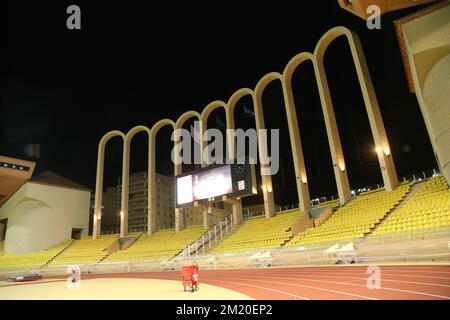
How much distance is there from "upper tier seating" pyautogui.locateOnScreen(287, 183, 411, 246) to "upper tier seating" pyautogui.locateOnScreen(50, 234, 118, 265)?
1771cm

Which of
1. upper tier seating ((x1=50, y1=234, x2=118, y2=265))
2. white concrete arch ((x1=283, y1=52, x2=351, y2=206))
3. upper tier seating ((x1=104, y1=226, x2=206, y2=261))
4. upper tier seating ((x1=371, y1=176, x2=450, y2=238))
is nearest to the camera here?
upper tier seating ((x1=371, y1=176, x2=450, y2=238))

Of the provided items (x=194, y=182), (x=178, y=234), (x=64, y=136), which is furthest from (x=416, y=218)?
(x=64, y=136)

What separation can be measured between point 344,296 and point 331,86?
27.7 meters

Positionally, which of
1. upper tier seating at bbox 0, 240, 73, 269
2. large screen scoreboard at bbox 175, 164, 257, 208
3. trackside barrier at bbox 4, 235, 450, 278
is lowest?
trackside barrier at bbox 4, 235, 450, 278

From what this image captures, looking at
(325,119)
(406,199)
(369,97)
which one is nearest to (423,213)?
(406,199)

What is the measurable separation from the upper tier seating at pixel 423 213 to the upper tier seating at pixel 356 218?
0.79 m

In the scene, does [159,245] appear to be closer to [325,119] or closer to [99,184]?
[99,184]

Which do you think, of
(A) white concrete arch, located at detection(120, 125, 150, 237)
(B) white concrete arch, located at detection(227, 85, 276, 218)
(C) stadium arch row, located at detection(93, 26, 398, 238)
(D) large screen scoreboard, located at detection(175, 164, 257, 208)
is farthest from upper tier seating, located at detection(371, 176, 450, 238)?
(A) white concrete arch, located at detection(120, 125, 150, 237)

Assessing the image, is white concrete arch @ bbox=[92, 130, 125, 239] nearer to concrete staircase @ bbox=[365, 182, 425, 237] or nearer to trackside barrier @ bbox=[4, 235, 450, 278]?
trackside barrier @ bbox=[4, 235, 450, 278]

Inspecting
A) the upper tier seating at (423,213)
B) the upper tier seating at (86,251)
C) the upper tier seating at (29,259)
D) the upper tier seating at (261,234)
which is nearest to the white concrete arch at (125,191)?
the upper tier seating at (86,251)

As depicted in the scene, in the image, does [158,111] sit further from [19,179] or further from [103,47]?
[19,179]

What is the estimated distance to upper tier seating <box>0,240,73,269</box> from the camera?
2554cm

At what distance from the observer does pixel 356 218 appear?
15703 millimetres

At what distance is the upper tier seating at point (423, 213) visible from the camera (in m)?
11.2
